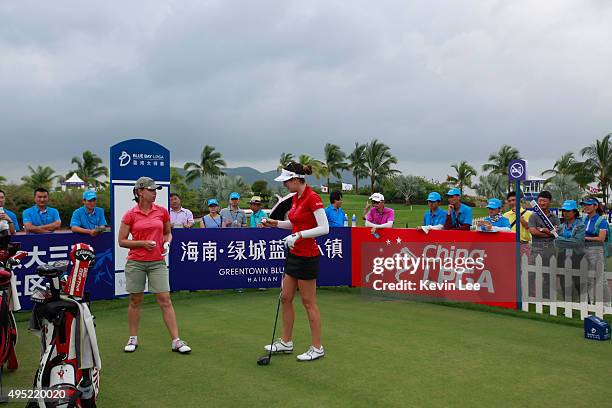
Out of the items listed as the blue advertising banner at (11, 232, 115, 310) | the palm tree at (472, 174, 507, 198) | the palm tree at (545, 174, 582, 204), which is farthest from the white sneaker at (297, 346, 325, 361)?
the palm tree at (472, 174, 507, 198)

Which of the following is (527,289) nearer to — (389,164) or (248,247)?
(248,247)

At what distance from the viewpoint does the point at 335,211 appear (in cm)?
1066

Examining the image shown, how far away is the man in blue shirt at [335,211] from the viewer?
10344 mm

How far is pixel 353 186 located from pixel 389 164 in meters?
14.8

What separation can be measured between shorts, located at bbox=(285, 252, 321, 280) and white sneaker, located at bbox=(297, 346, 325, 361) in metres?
0.78

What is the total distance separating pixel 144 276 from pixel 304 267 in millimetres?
1796

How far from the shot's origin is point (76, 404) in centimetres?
375

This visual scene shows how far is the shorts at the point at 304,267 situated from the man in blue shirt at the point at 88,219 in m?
4.47

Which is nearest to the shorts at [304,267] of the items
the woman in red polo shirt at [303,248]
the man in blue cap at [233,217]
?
the woman in red polo shirt at [303,248]

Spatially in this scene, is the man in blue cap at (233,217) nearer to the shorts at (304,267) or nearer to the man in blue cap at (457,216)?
the man in blue cap at (457,216)

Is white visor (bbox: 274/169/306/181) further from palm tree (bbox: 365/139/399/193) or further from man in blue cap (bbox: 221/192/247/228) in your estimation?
palm tree (bbox: 365/139/399/193)

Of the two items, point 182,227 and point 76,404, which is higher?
point 182,227

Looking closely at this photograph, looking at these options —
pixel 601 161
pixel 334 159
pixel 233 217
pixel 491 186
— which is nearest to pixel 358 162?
pixel 334 159

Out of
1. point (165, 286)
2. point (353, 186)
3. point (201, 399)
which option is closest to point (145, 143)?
point (165, 286)
